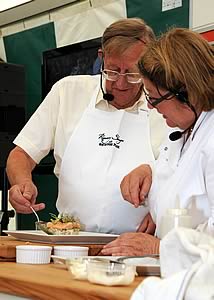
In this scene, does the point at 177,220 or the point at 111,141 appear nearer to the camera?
the point at 177,220

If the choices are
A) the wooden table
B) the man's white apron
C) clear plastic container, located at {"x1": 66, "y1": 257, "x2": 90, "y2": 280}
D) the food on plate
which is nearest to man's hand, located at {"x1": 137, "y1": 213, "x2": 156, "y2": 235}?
the man's white apron

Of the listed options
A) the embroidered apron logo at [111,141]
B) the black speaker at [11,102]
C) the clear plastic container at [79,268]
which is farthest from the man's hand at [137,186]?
the black speaker at [11,102]

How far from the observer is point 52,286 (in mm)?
907

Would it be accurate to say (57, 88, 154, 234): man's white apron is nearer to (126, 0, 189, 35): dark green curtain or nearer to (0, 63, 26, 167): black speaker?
(126, 0, 189, 35): dark green curtain

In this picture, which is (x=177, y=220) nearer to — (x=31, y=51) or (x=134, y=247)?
(x=134, y=247)

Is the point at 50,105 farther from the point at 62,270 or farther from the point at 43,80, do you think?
the point at 43,80

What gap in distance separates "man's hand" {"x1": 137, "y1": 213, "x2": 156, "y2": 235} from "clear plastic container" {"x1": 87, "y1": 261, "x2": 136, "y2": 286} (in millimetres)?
688

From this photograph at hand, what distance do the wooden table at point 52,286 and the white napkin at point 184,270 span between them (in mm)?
59

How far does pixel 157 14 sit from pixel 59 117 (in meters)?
1.19

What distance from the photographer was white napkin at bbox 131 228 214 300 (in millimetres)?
747

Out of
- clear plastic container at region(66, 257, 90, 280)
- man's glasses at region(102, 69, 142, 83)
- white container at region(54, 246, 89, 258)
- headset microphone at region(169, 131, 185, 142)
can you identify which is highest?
man's glasses at region(102, 69, 142, 83)

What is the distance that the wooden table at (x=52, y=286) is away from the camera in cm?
85

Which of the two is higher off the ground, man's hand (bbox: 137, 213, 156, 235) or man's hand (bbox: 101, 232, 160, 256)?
man's hand (bbox: 101, 232, 160, 256)

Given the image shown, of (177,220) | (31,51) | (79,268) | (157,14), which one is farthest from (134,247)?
(31,51)
